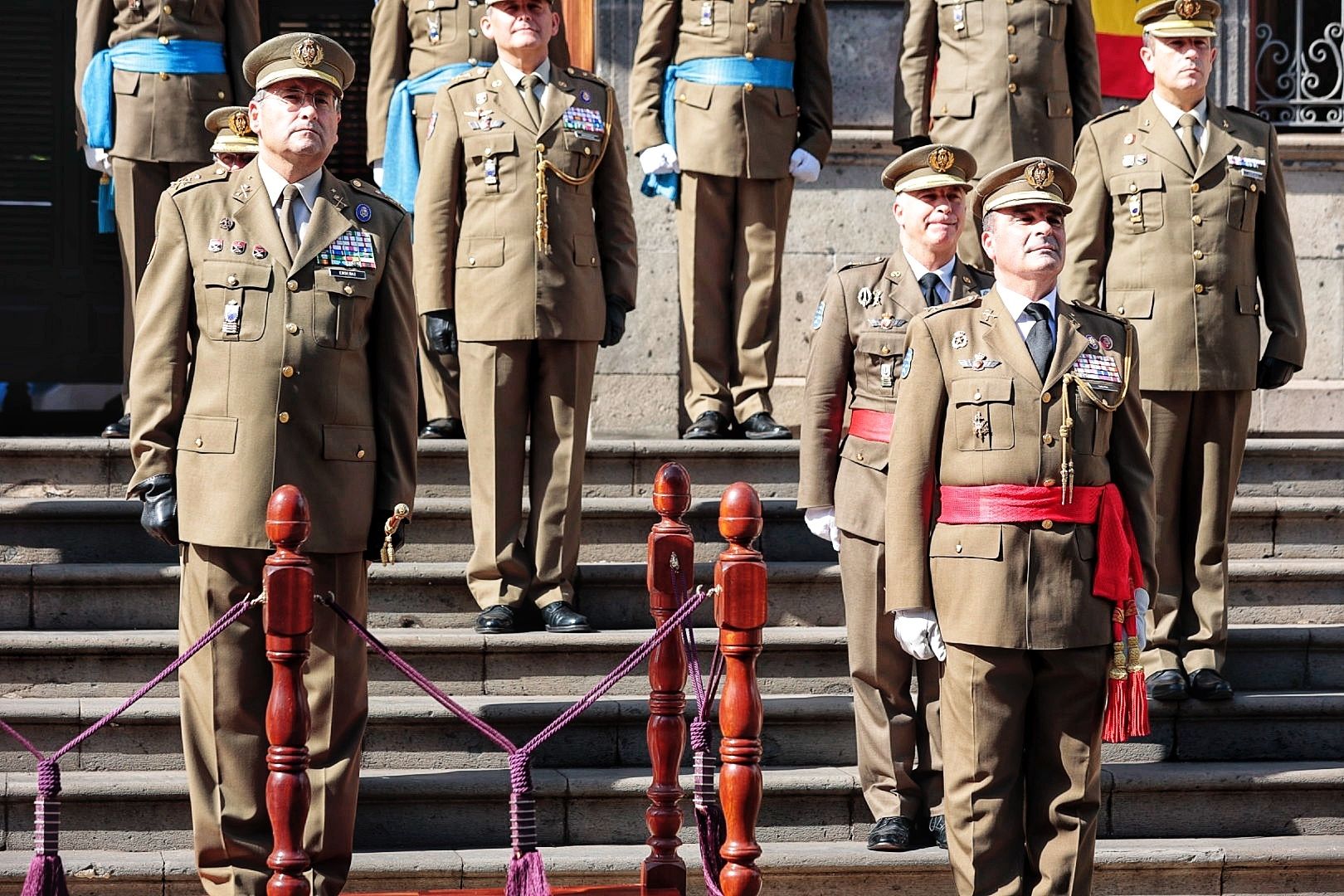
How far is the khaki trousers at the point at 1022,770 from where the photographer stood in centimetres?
513

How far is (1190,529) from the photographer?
267 inches

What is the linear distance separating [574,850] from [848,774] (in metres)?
0.90

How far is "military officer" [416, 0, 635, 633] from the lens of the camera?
6.90m

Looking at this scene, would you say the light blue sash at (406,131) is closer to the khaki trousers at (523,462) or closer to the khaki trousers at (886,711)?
the khaki trousers at (523,462)

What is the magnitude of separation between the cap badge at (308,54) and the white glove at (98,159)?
8.85 feet

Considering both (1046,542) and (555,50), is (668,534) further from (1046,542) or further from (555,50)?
(555,50)

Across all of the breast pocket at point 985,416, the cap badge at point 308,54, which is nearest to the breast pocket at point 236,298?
the cap badge at point 308,54

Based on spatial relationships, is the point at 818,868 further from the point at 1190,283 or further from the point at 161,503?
the point at 1190,283

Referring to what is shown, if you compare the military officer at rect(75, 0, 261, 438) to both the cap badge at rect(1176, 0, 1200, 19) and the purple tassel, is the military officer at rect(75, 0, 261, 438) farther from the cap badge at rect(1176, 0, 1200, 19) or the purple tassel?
the cap badge at rect(1176, 0, 1200, 19)

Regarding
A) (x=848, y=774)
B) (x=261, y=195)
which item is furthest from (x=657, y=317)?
(x=261, y=195)

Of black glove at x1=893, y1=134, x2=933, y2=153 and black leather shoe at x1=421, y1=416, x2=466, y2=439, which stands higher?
black glove at x1=893, y1=134, x2=933, y2=153

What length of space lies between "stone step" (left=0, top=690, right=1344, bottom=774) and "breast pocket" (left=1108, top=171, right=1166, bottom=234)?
157 centimetres

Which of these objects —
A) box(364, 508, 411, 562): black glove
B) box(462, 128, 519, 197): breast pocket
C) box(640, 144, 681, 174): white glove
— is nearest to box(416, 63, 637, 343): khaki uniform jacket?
box(462, 128, 519, 197): breast pocket

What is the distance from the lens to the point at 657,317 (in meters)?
9.04
